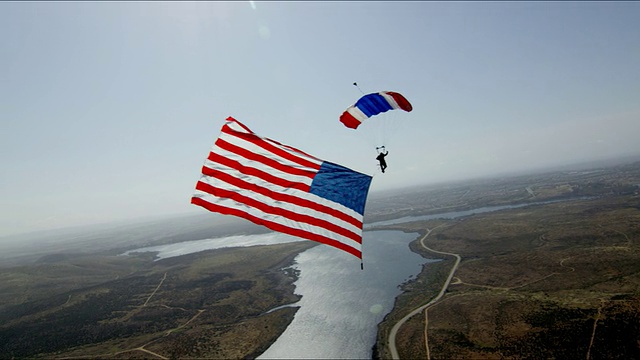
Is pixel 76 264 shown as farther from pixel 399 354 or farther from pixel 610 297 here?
pixel 610 297

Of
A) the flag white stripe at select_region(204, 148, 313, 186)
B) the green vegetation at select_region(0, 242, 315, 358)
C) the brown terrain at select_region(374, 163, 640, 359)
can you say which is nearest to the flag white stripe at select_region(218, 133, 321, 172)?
the flag white stripe at select_region(204, 148, 313, 186)

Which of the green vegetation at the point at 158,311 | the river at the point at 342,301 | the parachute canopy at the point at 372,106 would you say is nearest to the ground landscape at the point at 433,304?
the green vegetation at the point at 158,311

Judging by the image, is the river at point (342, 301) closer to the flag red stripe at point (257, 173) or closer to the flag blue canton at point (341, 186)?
the flag blue canton at point (341, 186)

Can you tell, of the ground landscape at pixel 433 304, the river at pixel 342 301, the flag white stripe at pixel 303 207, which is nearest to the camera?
the flag white stripe at pixel 303 207

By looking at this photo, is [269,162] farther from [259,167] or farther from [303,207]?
[303,207]

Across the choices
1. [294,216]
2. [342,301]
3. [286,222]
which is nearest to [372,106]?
[294,216]

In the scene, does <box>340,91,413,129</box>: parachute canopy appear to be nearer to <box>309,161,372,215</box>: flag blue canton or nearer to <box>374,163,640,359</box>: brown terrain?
<box>309,161,372,215</box>: flag blue canton
